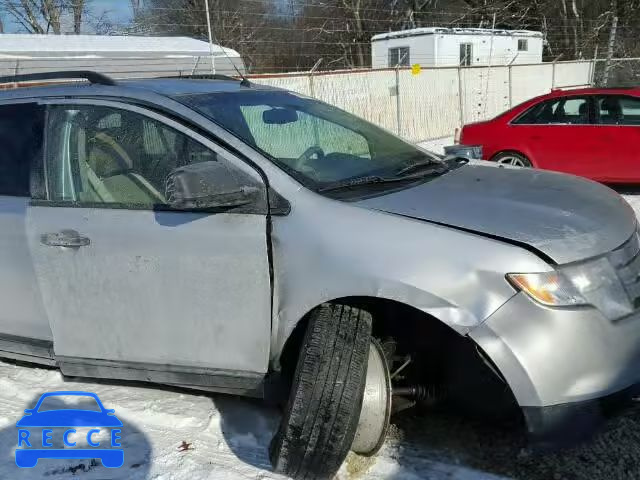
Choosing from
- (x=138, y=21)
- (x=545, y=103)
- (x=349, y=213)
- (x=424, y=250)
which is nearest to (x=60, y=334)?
(x=349, y=213)

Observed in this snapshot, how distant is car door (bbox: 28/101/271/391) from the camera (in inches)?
107

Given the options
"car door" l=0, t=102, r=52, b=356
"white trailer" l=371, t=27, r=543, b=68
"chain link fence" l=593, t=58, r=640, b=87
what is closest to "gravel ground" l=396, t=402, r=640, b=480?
"car door" l=0, t=102, r=52, b=356

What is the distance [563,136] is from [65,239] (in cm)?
684

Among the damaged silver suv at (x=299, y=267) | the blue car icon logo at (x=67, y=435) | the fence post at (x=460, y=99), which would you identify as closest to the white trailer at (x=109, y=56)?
the fence post at (x=460, y=99)

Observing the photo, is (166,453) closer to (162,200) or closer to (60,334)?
(60,334)

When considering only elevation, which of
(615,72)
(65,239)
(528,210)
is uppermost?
Result: (528,210)

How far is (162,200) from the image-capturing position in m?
2.85

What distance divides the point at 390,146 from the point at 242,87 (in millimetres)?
926

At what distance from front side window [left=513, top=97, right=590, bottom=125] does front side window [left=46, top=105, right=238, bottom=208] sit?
21.4 ft

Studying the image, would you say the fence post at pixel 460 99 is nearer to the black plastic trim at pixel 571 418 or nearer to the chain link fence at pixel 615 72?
the chain link fence at pixel 615 72

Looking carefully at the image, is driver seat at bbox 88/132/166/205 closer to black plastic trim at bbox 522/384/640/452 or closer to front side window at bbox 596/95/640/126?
black plastic trim at bbox 522/384/640/452

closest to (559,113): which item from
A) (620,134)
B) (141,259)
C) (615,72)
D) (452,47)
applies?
(620,134)

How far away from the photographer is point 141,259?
9.23 feet

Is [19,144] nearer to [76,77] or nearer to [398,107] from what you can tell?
[76,77]
